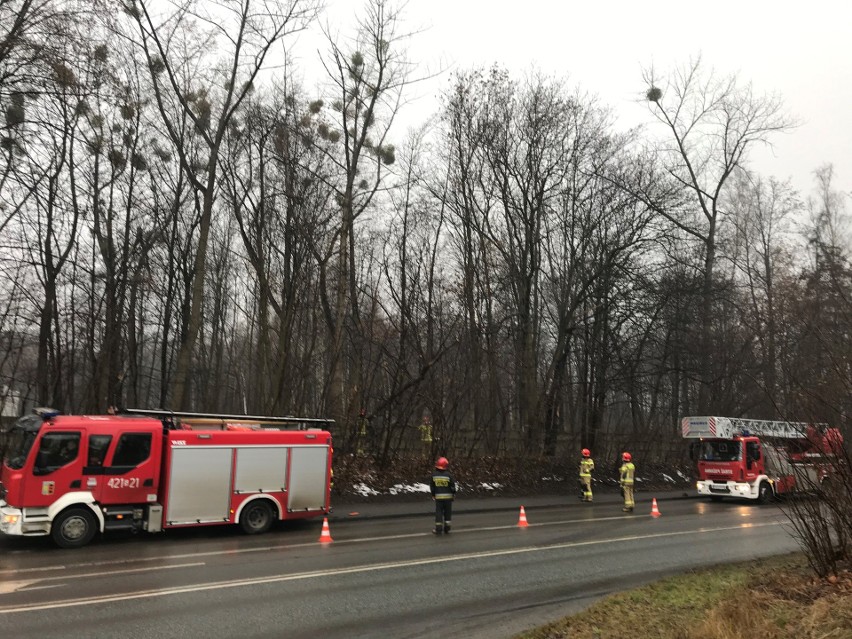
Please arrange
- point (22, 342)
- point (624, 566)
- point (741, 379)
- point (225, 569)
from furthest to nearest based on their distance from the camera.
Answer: point (741, 379) → point (22, 342) → point (624, 566) → point (225, 569)

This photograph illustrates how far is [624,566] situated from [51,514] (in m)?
10.5

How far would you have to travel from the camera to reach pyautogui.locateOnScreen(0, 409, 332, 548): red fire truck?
40.7 ft

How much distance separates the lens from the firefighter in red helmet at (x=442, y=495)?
47.5ft

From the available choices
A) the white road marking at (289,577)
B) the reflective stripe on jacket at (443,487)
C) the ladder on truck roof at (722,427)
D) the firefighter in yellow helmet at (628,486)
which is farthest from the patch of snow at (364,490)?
the ladder on truck roof at (722,427)

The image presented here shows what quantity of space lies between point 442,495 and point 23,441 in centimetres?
852

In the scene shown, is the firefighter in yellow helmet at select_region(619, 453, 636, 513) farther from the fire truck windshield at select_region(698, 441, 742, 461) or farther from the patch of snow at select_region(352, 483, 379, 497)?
the patch of snow at select_region(352, 483, 379, 497)

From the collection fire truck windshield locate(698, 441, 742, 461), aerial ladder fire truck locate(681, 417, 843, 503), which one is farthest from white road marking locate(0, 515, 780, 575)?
fire truck windshield locate(698, 441, 742, 461)

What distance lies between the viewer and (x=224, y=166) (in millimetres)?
24219

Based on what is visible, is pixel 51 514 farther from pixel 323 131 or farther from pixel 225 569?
pixel 323 131

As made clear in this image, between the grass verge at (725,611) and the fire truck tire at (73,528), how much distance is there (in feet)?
31.6

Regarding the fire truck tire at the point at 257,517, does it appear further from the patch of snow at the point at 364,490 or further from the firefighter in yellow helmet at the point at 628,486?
the firefighter in yellow helmet at the point at 628,486

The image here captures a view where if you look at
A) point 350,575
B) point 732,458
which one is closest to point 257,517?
point 350,575

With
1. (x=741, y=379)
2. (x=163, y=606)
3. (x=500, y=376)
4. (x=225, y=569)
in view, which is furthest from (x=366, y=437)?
(x=741, y=379)

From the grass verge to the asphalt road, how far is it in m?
0.78
